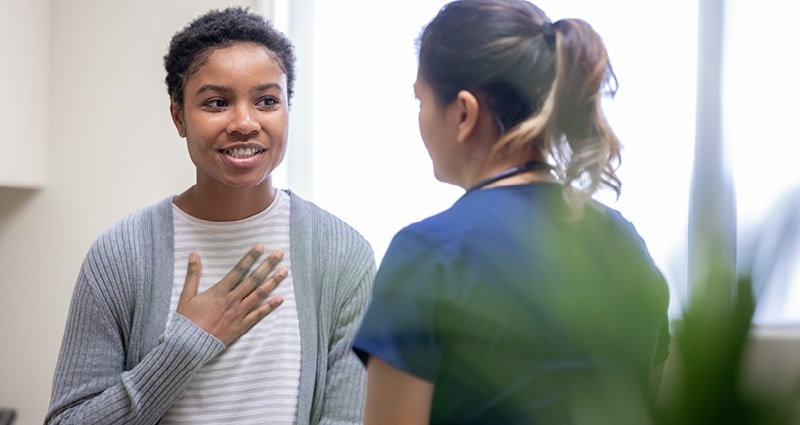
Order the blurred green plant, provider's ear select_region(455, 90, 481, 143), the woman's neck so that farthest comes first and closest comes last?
the woman's neck, provider's ear select_region(455, 90, 481, 143), the blurred green plant

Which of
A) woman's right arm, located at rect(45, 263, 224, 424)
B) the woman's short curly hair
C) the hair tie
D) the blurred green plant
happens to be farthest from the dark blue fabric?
the woman's short curly hair

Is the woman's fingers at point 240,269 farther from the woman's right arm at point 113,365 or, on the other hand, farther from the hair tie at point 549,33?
the hair tie at point 549,33

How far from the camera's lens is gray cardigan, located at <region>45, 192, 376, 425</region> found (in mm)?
1065

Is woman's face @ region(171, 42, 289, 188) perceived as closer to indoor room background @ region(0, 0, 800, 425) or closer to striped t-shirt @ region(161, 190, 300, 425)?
striped t-shirt @ region(161, 190, 300, 425)

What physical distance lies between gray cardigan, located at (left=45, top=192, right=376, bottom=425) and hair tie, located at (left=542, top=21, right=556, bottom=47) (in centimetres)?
58

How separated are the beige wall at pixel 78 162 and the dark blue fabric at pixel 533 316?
1.36m

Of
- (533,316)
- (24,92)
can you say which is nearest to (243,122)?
(533,316)

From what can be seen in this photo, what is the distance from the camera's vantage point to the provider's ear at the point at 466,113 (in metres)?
0.66

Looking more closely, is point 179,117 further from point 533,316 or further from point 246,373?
point 533,316

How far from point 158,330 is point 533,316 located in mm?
831

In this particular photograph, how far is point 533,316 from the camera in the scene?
38 cm

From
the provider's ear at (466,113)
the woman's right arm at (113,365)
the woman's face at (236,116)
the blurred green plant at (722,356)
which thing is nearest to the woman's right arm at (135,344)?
the woman's right arm at (113,365)

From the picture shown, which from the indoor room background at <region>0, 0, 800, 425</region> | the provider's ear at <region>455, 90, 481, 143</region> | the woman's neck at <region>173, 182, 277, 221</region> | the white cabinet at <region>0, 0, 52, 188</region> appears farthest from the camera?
the indoor room background at <region>0, 0, 800, 425</region>

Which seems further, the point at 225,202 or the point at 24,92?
the point at 24,92
